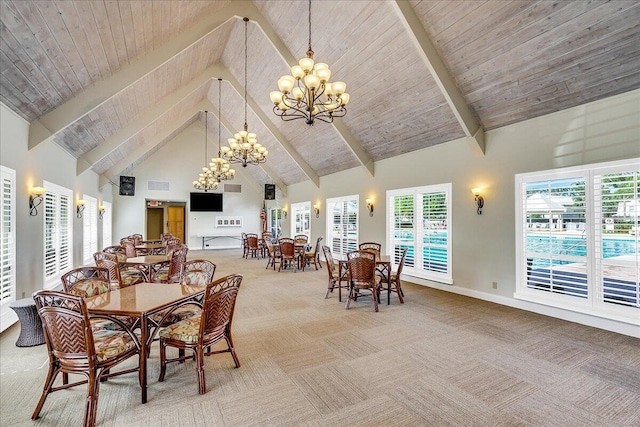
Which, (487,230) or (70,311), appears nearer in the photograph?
(70,311)

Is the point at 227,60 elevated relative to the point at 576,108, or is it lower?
elevated

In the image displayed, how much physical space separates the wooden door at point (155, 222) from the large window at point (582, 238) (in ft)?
51.7

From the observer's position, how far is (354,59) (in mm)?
6066

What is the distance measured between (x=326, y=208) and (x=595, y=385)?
29.3 ft

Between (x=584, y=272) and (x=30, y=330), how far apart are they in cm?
744

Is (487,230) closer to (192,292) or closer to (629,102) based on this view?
(629,102)

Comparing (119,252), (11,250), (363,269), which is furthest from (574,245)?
(11,250)

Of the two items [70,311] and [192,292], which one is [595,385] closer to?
[192,292]

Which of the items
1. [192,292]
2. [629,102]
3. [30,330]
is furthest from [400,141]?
[30,330]

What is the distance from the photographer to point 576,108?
454 cm

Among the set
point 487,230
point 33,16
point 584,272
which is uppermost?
point 33,16

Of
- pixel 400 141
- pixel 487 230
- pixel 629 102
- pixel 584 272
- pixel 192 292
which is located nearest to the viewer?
pixel 192 292

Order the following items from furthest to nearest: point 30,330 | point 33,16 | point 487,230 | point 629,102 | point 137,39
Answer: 1. point 487,230
2. point 137,39
3. point 629,102
4. point 30,330
5. point 33,16

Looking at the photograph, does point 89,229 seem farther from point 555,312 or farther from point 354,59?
point 555,312
